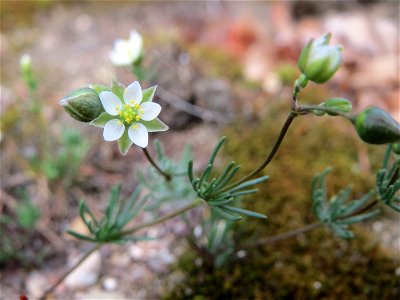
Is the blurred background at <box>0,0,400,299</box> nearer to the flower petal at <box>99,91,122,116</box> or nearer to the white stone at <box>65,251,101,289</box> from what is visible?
the white stone at <box>65,251,101,289</box>

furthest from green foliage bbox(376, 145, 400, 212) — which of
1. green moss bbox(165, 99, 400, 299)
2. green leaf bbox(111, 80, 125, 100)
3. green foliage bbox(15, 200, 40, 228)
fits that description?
green foliage bbox(15, 200, 40, 228)

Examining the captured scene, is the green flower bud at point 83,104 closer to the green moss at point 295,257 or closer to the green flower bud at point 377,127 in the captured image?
the green flower bud at point 377,127

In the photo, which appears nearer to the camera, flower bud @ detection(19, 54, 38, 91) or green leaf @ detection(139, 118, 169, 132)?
green leaf @ detection(139, 118, 169, 132)

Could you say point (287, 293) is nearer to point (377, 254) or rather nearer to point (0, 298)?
point (377, 254)

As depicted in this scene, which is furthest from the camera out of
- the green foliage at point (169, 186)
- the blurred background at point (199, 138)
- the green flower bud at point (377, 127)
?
the blurred background at point (199, 138)

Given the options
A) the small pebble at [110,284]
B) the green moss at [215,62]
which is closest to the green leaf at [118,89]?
the small pebble at [110,284]

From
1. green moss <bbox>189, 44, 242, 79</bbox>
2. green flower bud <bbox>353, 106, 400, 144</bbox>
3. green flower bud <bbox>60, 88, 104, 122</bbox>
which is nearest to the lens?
green flower bud <bbox>353, 106, 400, 144</bbox>
